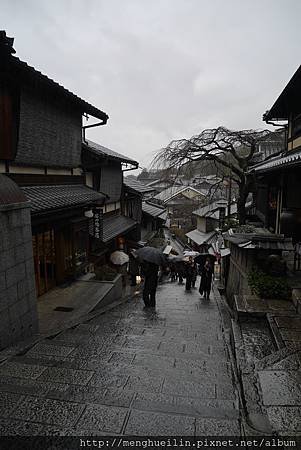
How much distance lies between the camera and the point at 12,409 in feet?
12.9

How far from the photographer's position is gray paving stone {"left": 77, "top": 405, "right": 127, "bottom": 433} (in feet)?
12.0

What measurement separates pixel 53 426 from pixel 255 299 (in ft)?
20.5

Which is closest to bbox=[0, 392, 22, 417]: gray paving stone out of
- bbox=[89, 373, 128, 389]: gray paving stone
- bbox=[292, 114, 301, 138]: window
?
bbox=[89, 373, 128, 389]: gray paving stone

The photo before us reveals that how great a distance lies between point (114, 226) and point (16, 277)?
1271 centimetres

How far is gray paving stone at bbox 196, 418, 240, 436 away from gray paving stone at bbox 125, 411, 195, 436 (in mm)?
94

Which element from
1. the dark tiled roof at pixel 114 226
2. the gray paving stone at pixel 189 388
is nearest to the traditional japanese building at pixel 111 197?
the dark tiled roof at pixel 114 226

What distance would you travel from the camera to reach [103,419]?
3.80 metres

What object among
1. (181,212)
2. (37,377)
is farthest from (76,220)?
(181,212)

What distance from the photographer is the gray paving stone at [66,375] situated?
4.76m

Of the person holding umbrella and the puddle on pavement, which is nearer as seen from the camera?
the puddle on pavement

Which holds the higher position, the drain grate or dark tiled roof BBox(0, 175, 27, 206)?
dark tiled roof BBox(0, 175, 27, 206)

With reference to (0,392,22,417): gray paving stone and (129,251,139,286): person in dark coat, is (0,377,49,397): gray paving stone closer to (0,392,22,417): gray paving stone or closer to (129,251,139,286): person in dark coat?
(0,392,22,417): gray paving stone

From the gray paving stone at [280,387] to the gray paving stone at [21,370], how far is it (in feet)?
11.3

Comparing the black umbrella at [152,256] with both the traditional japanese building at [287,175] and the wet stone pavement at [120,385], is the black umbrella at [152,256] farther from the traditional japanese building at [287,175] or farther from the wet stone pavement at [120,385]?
the traditional japanese building at [287,175]
